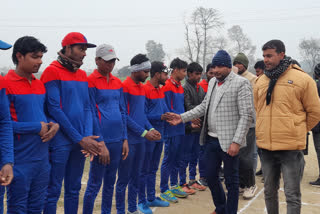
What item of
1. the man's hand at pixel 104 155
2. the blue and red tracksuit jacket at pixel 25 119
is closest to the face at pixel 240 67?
the man's hand at pixel 104 155

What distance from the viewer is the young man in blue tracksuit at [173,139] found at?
5.38 m

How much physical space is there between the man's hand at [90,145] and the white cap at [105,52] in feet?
3.52

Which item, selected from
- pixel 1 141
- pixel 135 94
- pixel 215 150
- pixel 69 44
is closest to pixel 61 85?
pixel 69 44

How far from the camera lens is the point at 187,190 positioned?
567 centimetres

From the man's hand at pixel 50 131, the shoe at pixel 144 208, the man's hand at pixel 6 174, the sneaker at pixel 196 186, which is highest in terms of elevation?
the man's hand at pixel 50 131

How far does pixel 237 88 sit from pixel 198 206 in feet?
7.50

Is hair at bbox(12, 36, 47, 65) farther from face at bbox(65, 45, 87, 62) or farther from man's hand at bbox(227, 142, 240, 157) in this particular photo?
man's hand at bbox(227, 142, 240, 157)

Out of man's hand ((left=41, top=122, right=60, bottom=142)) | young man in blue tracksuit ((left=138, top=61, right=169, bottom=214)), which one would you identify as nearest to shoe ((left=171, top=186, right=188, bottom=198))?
young man in blue tracksuit ((left=138, top=61, right=169, bottom=214))

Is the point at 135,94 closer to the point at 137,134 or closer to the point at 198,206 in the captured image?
the point at 137,134

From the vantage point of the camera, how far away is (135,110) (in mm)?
4449

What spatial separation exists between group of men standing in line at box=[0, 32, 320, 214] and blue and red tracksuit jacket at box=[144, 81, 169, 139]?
2 cm

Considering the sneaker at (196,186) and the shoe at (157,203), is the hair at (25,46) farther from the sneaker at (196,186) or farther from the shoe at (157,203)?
the sneaker at (196,186)

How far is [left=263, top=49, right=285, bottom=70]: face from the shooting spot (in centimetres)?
372

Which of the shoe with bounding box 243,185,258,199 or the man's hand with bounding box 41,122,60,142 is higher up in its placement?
the man's hand with bounding box 41,122,60,142
